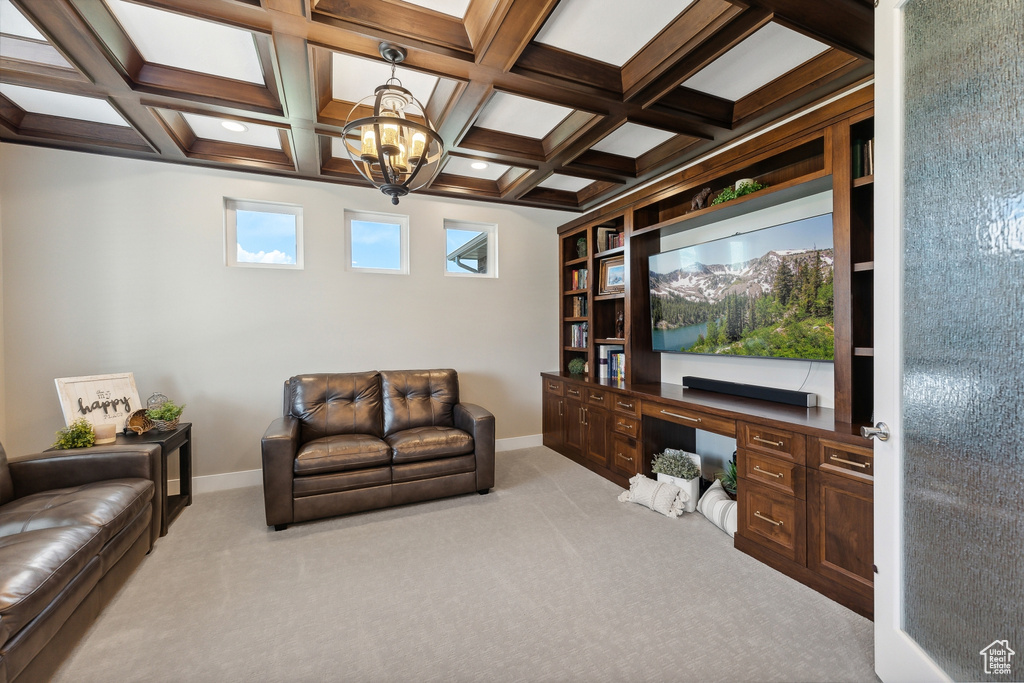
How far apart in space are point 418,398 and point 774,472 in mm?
2690

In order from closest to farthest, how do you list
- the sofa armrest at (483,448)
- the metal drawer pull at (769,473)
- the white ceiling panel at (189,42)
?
1. the white ceiling panel at (189,42)
2. the metal drawer pull at (769,473)
3. the sofa armrest at (483,448)

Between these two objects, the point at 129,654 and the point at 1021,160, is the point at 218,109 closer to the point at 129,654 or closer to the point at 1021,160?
the point at 129,654

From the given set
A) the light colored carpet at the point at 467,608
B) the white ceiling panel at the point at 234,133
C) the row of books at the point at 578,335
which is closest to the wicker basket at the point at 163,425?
the light colored carpet at the point at 467,608

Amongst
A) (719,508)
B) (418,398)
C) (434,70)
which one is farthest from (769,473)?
(434,70)

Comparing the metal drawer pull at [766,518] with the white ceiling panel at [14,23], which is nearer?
the white ceiling panel at [14,23]

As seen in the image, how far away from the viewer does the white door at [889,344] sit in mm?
1404

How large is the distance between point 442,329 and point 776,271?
2908 millimetres

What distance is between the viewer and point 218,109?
8.30 ft

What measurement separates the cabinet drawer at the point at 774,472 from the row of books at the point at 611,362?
1.47 meters

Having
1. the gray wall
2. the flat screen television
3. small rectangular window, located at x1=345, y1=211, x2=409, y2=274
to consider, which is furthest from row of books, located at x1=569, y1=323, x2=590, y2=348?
small rectangular window, located at x1=345, y1=211, x2=409, y2=274

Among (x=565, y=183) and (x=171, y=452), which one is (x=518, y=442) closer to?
(x=565, y=183)

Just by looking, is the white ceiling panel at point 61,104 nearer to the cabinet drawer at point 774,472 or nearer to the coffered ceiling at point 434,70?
the coffered ceiling at point 434,70

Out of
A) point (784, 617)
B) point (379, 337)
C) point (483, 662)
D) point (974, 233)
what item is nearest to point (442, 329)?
point (379, 337)

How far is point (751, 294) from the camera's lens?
2.77 m
